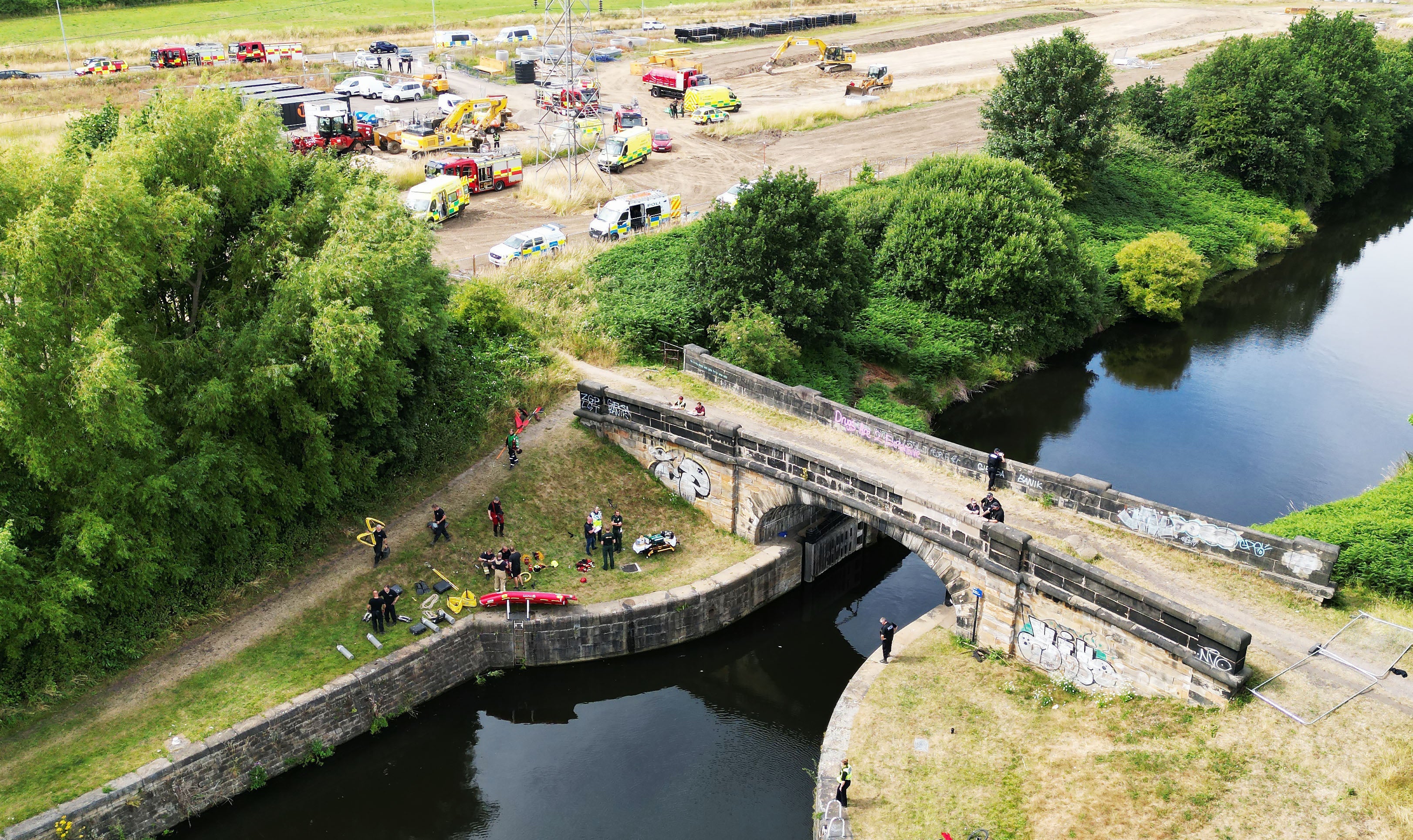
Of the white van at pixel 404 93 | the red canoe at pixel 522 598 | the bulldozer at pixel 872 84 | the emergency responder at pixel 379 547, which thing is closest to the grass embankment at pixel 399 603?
the emergency responder at pixel 379 547

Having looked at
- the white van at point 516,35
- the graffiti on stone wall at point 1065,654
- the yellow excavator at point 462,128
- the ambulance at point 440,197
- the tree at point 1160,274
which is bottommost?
the graffiti on stone wall at point 1065,654

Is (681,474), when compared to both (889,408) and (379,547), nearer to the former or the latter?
(379,547)

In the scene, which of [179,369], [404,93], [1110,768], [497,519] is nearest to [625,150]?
[404,93]

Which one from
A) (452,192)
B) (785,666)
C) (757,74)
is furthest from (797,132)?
(785,666)

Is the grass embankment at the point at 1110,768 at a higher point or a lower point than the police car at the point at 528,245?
lower

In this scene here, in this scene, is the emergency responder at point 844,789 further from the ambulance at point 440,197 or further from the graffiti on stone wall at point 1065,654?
the ambulance at point 440,197

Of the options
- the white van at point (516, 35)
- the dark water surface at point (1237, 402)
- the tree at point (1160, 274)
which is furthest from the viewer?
the white van at point (516, 35)

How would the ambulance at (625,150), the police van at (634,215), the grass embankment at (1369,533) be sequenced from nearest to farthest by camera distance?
the grass embankment at (1369,533), the police van at (634,215), the ambulance at (625,150)
